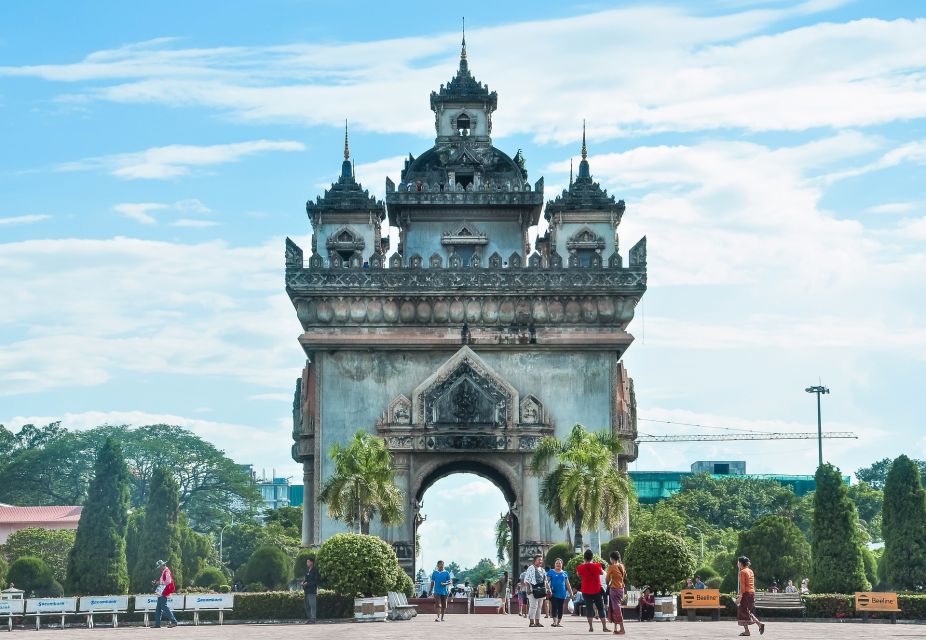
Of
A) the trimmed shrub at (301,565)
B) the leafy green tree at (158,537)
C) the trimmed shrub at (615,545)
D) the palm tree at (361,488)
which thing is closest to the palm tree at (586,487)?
the trimmed shrub at (615,545)

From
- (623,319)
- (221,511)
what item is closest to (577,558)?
(623,319)

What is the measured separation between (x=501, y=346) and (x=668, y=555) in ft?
60.0

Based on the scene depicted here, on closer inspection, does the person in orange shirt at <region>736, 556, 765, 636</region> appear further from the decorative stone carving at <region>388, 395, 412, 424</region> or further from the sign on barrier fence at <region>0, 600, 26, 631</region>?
the decorative stone carving at <region>388, 395, 412, 424</region>

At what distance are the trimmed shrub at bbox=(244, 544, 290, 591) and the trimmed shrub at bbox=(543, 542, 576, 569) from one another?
13719 mm

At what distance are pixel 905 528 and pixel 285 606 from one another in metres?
23.3

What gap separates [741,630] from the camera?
33.6 meters

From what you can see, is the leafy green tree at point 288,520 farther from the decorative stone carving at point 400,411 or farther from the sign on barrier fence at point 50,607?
the sign on barrier fence at point 50,607

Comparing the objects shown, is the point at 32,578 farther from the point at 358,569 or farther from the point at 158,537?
the point at 358,569

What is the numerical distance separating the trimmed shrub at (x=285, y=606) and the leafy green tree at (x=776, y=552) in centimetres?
2373

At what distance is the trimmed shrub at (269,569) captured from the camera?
65.4m

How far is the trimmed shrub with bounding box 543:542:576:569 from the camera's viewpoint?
5506 centimetres

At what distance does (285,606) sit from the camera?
43844mm

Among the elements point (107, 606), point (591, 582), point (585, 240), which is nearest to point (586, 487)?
point (585, 240)

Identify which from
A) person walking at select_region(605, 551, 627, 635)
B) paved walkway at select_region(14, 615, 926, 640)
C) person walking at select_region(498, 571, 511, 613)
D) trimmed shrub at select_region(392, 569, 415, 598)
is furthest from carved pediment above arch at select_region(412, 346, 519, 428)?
person walking at select_region(605, 551, 627, 635)
